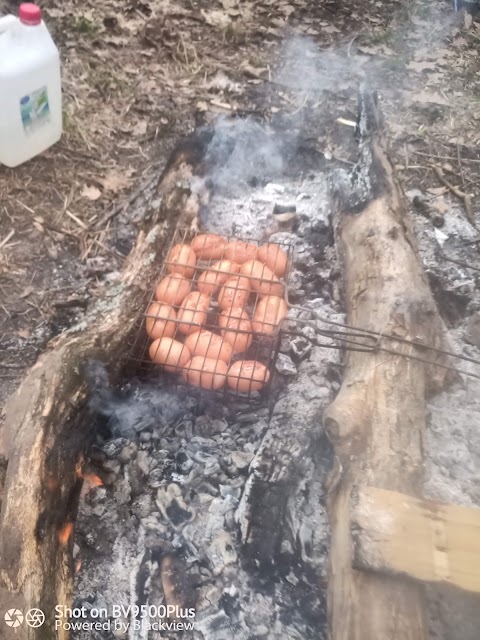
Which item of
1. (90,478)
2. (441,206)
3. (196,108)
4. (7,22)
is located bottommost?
(90,478)

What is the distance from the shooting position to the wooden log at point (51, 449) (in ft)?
6.35

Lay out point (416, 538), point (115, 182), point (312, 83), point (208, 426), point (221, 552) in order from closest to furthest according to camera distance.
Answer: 1. point (416, 538)
2. point (221, 552)
3. point (208, 426)
4. point (115, 182)
5. point (312, 83)

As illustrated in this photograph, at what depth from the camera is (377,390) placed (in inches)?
97.8

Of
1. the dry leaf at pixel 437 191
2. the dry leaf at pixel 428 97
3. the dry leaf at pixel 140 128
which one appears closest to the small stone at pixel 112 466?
the dry leaf at pixel 140 128

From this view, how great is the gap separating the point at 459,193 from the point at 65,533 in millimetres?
3748

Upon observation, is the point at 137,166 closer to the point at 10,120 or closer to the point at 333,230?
the point at 10,120

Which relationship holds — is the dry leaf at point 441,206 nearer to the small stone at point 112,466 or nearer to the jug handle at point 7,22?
the small stone at point 112,466

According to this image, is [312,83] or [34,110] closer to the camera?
[34,110]

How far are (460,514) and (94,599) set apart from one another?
5.10 feet

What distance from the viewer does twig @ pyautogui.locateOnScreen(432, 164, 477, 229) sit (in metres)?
4.13

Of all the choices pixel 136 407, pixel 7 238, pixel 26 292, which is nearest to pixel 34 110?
pixel 7 238

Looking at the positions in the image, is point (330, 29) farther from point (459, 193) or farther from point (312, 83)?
point (459, 193)

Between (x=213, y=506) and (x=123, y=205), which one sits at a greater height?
(x=123, y=205)

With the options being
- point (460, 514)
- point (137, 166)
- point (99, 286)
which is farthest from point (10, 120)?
point (460, 514)
